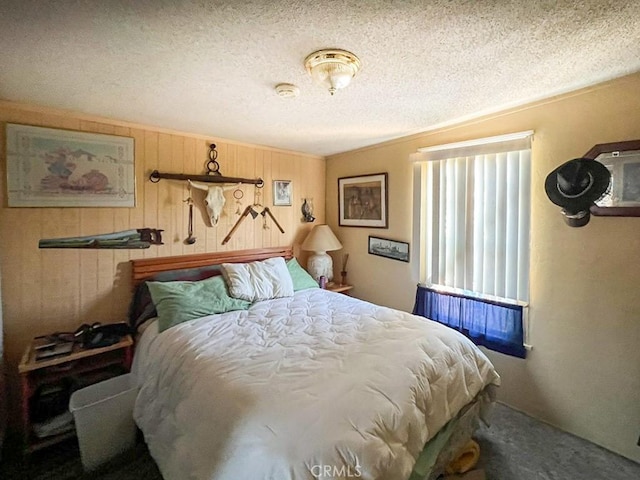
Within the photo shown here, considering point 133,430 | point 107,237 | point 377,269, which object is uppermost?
point 107,237

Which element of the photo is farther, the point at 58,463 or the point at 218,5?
the point at 58,463

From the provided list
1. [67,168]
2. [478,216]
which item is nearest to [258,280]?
[67,168]

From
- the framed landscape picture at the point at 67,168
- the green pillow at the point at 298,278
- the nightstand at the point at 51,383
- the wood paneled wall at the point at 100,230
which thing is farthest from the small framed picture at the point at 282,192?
the nightstand at the point at 51,383

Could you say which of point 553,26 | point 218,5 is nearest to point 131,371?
point 218,5

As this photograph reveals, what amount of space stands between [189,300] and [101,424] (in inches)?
32.5

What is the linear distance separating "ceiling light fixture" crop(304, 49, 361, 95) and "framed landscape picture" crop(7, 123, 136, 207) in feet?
5.85

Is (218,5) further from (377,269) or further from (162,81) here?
(377,269)

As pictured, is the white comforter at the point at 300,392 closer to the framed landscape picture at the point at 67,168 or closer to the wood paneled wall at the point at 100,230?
the wood paneled wall at the point at 100,230

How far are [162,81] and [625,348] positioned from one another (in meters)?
3.09

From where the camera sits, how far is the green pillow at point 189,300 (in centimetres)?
208

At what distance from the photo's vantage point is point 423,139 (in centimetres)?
281

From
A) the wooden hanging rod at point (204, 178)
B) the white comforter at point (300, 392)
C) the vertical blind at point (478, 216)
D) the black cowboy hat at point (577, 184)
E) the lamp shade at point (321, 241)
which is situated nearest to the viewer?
the white comforter at point (300, 392)

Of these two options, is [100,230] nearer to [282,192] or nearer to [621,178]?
[282,192]

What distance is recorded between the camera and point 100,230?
91.3 inches
